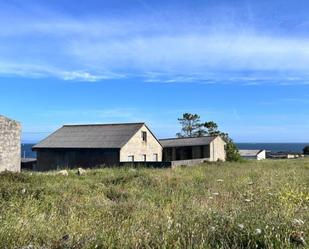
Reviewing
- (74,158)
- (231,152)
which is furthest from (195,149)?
(74,158)

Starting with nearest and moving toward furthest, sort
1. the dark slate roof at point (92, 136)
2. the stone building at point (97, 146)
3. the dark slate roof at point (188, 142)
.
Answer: the stone building at point (97, 146) < the dark slate roof at point (92, 136) < the dark slate roof at point (188, 142)

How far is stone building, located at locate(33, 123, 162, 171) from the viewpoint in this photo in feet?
147

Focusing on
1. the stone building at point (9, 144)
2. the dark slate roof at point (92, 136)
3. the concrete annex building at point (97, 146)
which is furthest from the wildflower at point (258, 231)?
the dark slate roof at point (92, 136)

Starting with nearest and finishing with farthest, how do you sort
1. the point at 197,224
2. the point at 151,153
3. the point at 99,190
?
the point at 197,224, the point at 99,190, the point at 151,153

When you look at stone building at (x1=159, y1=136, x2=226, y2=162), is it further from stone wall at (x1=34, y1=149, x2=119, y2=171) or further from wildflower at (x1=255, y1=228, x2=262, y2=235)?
wildflower at (x1=255, y1=228, x2=262, y2=235)

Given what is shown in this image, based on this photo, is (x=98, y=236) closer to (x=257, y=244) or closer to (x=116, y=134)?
(x=257, y=244)

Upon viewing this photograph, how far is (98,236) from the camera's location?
5285mm

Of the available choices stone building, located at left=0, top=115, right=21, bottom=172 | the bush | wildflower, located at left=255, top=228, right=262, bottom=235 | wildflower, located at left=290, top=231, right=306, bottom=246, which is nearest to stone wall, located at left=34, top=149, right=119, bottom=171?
stone building, located at left=0, top=115, right=21, bottom=172

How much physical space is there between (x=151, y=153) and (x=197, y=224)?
44.1 m

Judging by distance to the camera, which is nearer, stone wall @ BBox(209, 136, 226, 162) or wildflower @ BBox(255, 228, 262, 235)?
wildflower @ BBox(255, 228, 262, 235)

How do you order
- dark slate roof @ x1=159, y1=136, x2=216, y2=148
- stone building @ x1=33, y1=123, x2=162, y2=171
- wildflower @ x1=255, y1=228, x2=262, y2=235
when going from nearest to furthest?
wildflower @ x1=255, y1=228, x2=262, y2=235 < stone building @ x1=33, y1=123, x2=162, y2=171 < dark slate roof @ x1=159, y1=136, x2=216, y2=148

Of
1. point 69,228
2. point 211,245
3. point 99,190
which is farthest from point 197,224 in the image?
point 99,190

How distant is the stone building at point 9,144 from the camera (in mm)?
31766

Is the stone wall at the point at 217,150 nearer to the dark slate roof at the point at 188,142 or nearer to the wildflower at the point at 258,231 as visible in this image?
the dark slate roof at the point at 188,142
